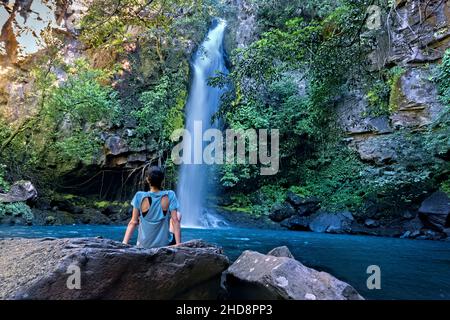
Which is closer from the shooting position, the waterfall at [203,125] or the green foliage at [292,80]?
the green foliage at [292,80]

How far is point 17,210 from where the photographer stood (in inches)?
399

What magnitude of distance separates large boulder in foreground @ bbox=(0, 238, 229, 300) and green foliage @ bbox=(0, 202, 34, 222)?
7.65m

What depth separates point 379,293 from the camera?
13.1 ft

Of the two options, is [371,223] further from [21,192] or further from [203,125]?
[21,192]

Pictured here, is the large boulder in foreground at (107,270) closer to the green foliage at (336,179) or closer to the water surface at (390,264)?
the water surface at (390,264)

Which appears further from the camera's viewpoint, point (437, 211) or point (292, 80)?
point (292, 80)

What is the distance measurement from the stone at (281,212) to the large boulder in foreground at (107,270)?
1095 cm

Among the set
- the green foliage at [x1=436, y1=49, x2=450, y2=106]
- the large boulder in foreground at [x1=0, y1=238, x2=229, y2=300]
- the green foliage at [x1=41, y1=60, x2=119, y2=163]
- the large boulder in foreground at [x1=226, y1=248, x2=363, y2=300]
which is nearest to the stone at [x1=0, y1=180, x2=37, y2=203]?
the green foliage at [x1=41, y1=60, x2=119, y2=163]

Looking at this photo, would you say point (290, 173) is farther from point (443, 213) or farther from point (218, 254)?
point (218, 254)

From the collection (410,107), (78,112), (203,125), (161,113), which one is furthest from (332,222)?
(78,112)

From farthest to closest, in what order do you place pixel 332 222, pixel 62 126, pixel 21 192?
1. pixel 62 126
2. pixel 332 222
3. pixel 21 192

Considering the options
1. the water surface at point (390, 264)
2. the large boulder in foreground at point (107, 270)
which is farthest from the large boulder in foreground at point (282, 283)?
the water surface at point (390, 264)

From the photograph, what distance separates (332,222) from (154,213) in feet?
35.2

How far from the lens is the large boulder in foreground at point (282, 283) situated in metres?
2.88
